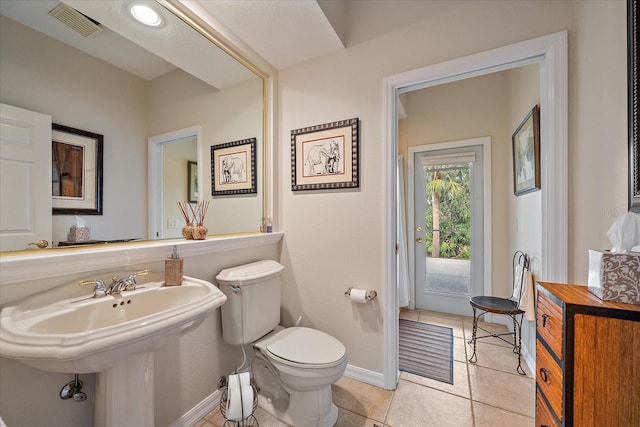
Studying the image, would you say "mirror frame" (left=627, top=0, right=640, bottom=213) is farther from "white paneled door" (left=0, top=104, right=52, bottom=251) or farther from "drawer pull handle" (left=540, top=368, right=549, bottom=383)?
"white paneled door" (left=0, top=104, right=52, bottom=251)

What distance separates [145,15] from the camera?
1424 millimetres

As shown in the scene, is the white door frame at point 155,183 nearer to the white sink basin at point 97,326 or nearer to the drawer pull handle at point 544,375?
the white sink basin at point 97,326

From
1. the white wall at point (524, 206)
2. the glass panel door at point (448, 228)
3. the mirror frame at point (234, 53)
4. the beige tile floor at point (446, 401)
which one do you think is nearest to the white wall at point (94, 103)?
the mirror frame at point (234, 53)

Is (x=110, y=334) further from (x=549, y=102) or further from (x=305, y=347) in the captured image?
(x=549, y=102)

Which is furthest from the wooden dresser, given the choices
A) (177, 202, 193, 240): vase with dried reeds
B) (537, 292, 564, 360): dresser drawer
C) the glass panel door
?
the glass panel door

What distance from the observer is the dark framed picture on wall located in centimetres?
181

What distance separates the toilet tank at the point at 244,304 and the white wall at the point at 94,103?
553 millimetres

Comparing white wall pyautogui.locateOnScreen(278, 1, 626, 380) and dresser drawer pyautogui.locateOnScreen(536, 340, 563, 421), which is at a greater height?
white wall pyautogui.locateOnScreen(278, 1, 626, 380)

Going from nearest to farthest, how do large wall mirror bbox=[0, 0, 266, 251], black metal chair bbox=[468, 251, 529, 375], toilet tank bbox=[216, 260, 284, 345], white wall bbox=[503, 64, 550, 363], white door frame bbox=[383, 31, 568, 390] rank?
large wall mirror bbox=[0, 0, 266, 251], white door frame bbox=[383, 31, 568, 390], toilet tank bbox=[216, 260, 284, 345], white wall bbox=[503, 64, 550, 363], black metal chair bbox=[468, 251, 529, 375]

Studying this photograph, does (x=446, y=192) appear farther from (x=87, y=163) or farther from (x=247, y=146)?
(x=87, y=163)

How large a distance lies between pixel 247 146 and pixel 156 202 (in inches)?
31.9

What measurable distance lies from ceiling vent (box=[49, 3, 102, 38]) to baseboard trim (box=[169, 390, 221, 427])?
6.56ft

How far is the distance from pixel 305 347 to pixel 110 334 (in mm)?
1014

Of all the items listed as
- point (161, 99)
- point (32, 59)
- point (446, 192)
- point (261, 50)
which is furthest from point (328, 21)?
point (446, 192)
